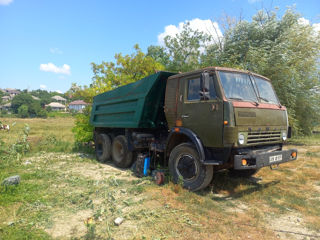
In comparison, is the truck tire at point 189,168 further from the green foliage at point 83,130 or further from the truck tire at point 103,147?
the green foliage at point 83,130

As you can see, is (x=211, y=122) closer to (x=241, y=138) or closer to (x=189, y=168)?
(x=241, y=138)

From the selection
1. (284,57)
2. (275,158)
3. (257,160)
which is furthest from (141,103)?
(284,57)

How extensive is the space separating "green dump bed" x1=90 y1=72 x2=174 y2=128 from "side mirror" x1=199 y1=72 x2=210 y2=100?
63.2 inches

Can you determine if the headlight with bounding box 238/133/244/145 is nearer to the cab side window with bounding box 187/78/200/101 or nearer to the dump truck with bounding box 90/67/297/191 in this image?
the dump truck with bounding box 90/67/297/191

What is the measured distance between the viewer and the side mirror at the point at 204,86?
13.9ft

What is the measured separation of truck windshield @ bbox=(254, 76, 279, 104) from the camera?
4855 mm

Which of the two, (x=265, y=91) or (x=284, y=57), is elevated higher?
(x=284, y=57)

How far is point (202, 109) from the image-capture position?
4.49 m

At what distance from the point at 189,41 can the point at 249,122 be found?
18016mm

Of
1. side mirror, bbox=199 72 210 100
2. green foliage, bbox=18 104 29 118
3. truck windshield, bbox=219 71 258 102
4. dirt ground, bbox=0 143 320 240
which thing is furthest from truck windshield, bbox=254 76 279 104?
green foliage, bbox=18 104 29 118

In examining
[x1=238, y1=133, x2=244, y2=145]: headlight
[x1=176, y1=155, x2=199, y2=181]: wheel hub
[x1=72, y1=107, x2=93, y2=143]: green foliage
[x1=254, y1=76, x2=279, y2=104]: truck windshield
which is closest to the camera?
[x1=238, y1=133, x2=244, y2=145]: headlight

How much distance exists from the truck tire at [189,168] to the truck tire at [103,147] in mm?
3590

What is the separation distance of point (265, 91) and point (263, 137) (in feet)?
3.78

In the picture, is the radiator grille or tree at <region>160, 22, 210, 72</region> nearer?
the radiator grille
